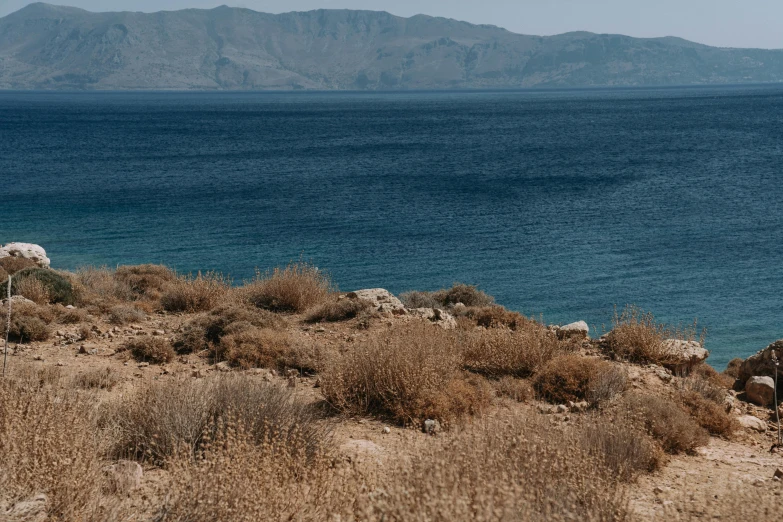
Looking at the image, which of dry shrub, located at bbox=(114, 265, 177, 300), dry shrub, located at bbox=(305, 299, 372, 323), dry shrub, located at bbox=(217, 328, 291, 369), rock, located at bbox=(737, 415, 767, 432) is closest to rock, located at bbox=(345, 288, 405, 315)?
dry shrub, located at bbox=(305, 299, 372, 323)

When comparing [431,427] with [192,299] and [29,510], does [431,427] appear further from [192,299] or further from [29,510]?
[192,299]

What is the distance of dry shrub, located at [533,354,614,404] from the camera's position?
319 inches

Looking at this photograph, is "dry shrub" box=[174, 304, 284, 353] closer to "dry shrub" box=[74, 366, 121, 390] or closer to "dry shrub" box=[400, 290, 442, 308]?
"dry shrub" box=[74, 366, 121, 390]

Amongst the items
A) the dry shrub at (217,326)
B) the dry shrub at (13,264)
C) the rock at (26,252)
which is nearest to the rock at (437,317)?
the dry shrub at (217,326)

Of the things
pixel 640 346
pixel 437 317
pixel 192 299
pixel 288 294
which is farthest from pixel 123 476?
pixel 192 299

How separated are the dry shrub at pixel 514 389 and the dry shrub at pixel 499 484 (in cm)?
251

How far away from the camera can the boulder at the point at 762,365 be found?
962cm

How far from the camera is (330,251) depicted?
94.5ft

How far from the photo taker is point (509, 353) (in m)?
8.91

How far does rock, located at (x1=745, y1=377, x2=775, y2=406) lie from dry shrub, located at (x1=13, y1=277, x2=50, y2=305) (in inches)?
422

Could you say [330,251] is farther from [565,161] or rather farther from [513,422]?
[565,161]

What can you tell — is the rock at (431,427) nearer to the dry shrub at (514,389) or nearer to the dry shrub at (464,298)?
the dry shrub at (514,389)

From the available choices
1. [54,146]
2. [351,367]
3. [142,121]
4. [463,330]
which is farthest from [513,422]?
[142,121]

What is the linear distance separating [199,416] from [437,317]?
587cm
